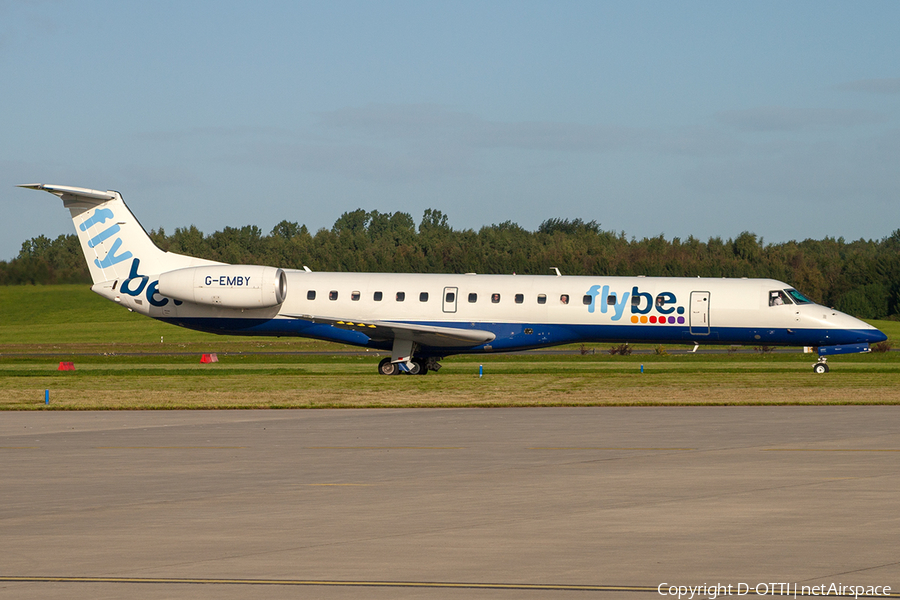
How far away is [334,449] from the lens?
56.9ft

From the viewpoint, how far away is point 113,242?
1508 inches

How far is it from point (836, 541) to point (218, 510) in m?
6.01

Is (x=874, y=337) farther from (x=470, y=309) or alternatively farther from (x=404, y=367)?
(x=404, y=367)

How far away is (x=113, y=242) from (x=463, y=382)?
45.0 ft

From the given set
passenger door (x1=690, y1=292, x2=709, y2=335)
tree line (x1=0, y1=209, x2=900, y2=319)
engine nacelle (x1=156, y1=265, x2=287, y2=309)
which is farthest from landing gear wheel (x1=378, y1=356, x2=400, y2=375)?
tree line (x1=0, y1=209, x2=900, y2=319)

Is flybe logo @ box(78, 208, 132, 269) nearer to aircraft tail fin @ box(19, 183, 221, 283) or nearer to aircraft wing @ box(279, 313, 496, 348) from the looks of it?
aircraft tail fin @ box(19, 183, 221, 283)

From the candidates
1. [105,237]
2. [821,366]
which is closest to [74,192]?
[105,237]

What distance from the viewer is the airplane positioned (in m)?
35.5

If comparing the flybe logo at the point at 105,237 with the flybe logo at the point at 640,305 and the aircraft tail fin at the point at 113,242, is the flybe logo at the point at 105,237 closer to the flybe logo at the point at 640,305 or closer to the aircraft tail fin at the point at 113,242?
the aircraft tail fin at the point at 113,242

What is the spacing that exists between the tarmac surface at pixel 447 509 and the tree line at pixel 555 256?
7904cm

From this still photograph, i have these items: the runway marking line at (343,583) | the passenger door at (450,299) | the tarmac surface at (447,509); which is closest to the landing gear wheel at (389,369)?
the passenger door at (450,299)

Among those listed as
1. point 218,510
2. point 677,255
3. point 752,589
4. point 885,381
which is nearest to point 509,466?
point 218,510

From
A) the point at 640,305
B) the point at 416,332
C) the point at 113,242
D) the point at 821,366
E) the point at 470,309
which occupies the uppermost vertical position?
the point at 113,242

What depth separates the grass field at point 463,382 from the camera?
2669cm
